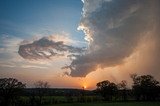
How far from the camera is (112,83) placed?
517ft

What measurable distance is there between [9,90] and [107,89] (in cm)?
7446

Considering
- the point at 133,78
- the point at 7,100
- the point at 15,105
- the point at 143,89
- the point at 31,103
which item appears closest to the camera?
the point at 7,100

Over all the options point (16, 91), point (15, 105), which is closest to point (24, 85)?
point (16, 91)

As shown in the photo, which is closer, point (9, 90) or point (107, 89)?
point (9, 90)

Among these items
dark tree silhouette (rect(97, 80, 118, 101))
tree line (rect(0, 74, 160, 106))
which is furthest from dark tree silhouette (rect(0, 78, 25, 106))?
dark tree silhouette (rect(97, 80, 118, 101))

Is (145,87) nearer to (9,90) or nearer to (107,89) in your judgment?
(107,89)

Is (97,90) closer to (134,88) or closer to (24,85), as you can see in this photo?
(134,88)

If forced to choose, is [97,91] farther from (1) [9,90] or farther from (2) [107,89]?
(1) [9,90]

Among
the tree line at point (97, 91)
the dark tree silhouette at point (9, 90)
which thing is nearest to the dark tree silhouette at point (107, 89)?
the tree line at point (97, 91)

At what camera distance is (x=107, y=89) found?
15238 cm

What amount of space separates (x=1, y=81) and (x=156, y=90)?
8937cm

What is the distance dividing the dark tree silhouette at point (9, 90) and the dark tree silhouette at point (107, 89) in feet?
227

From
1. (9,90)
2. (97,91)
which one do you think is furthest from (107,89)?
(9,90)

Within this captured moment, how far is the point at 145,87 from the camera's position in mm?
140250
